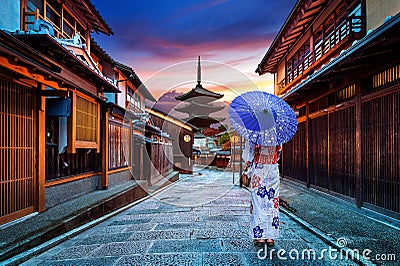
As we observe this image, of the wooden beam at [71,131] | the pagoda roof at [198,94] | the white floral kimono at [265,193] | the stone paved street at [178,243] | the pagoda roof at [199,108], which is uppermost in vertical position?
the pagoda roof at [198,94]

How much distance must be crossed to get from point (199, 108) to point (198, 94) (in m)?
2.40

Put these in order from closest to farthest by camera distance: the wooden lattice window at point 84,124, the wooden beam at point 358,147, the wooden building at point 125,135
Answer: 1. the wooden beam at point 358,147
2. the wooden lattice window at point 84,124
3. the wooden building at point 125,135

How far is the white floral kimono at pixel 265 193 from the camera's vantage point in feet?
18.4

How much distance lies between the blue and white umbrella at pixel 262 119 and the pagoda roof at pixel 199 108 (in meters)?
19.0

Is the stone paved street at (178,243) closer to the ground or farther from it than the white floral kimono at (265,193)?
closer to the ground

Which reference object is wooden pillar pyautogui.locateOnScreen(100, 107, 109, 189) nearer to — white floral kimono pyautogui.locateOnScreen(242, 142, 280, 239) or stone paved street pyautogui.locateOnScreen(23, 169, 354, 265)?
stone paved street pyautogui.locateOnScreen(23, 169, 354, 265)

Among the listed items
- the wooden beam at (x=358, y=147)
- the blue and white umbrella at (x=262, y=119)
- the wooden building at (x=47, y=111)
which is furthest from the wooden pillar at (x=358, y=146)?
the wooden building at (x=47, y=111)

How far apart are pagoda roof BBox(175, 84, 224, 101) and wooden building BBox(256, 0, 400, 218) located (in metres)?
8.03

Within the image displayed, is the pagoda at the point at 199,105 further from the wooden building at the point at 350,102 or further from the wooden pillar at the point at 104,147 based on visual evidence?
the wooden pillar at the point at 104,147

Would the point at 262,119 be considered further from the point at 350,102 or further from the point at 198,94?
the point at 198,94

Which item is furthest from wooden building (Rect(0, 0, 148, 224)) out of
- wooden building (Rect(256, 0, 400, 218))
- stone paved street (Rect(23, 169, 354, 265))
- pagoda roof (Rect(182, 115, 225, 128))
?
pagoda roof (Rect(182, 115, 225, 128))

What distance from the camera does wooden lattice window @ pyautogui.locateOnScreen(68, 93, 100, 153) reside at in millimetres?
9414

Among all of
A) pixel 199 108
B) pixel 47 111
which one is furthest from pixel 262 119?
pixel 199 108

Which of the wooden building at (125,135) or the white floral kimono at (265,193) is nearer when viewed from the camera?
the white floral kimono at (265,193)
